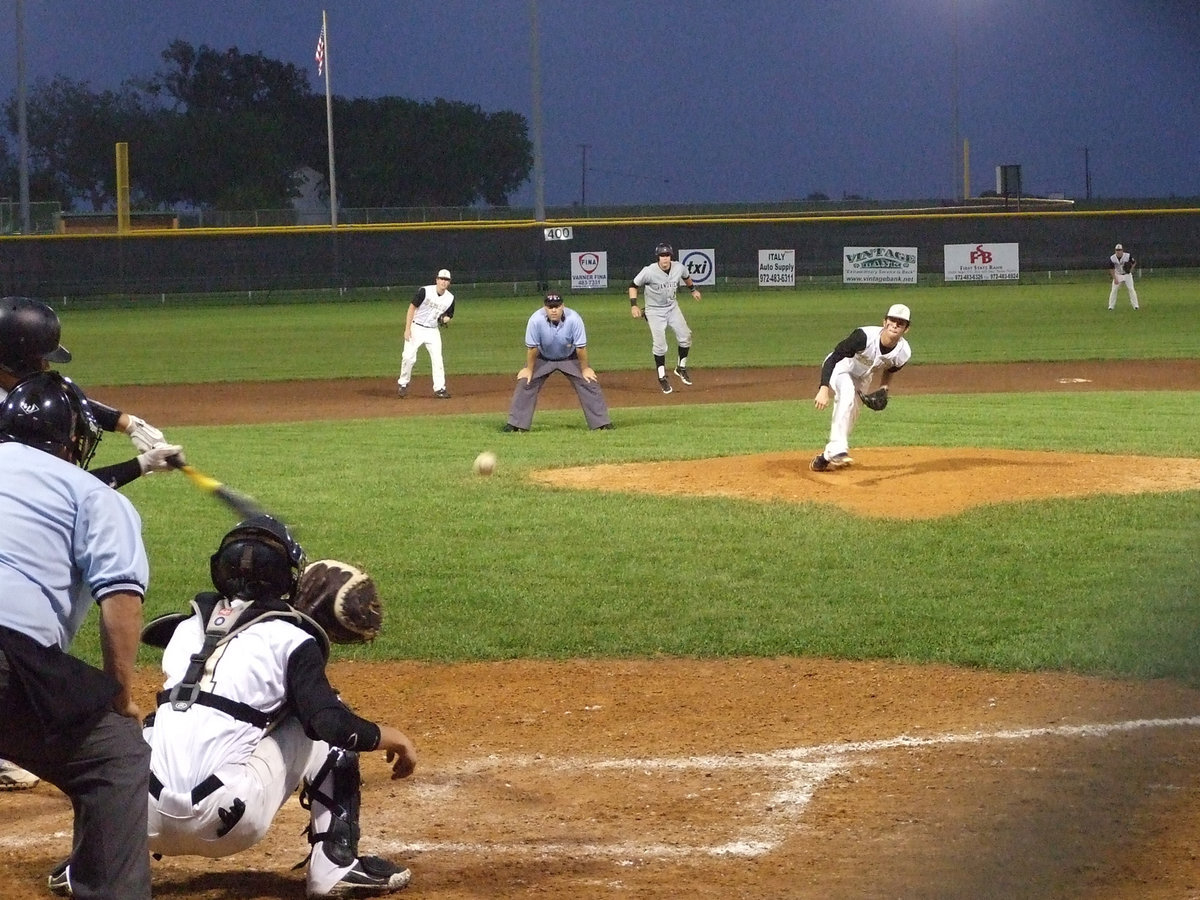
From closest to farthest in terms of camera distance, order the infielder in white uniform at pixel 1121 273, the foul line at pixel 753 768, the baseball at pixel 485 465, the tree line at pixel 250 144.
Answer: the foul line at pixel 753 768
the baseball at pixel 485 465
the infielder in white uniform at pixel 1121 273
the tree line at pixel 250 144

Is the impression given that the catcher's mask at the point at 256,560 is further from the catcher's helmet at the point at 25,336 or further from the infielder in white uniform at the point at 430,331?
the infielder in white uniform at the point at 430,331

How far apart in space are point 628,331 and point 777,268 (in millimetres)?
13165

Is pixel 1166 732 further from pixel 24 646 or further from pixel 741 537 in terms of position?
pixel 741 537

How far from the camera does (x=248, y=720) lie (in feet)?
13.1

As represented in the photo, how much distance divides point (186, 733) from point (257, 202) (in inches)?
2631

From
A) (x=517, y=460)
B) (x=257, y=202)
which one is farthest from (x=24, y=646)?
(x=257, y=202)

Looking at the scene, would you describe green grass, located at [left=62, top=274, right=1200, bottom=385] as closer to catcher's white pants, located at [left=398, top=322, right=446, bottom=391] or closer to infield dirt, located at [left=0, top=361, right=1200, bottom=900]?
catcher's white pants, located at [left=398, top=322, right=446, bottom=391]

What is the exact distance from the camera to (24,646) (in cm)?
325

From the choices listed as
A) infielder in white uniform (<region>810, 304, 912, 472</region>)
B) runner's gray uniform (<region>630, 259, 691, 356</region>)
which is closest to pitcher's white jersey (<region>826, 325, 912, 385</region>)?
infielder in white uniform (<region>810, 304, 912, 472</region>)

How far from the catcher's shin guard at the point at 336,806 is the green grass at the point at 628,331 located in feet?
63.3

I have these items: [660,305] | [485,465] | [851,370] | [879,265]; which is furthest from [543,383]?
[879,265]

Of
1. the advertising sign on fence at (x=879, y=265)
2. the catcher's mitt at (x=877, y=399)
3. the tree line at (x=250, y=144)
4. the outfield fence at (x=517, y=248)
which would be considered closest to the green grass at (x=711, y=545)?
the catcher's mitt at (x=877, y=399)

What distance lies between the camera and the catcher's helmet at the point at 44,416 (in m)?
3.46

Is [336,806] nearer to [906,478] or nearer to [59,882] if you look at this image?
[59,882]
